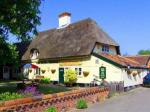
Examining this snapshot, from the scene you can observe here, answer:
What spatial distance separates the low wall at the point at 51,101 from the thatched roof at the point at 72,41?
12.7 metres

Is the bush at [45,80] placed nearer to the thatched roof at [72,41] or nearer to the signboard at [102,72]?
the thatched roof at [72,41]

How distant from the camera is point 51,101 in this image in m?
16.2

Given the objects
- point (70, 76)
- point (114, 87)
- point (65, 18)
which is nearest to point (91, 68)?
point (70, 76)

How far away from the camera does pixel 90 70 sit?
33969mm

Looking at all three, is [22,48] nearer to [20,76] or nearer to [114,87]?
[20,76]

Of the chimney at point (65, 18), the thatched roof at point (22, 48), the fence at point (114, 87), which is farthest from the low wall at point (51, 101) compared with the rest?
the thatched roof at point (22, 48)

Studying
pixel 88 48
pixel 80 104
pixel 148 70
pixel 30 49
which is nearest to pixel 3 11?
pixel 80 104

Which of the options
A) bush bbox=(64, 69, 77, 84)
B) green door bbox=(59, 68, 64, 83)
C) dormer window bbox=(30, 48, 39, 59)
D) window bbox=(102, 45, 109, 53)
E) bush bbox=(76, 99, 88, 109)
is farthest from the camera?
dormer window bbox=(30, 48, 39, 59)

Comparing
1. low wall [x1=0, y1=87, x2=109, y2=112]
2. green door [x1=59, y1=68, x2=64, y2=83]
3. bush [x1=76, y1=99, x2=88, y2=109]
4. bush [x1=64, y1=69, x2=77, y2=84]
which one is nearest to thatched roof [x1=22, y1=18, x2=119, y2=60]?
green door [x1=59, y1=68, x2=64, y2=83]

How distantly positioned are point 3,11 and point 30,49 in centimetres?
2403

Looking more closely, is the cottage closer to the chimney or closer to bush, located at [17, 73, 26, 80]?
the chimney

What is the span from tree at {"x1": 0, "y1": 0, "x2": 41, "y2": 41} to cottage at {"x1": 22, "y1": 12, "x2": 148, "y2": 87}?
503 inches

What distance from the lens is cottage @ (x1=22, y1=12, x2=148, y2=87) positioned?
32.9 m

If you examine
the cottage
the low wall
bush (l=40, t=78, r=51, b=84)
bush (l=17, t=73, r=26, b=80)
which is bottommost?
the low wall
